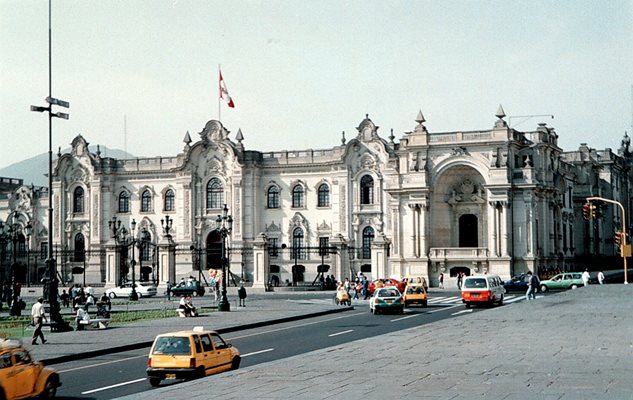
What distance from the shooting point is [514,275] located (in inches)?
2670

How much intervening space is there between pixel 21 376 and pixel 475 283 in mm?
31244

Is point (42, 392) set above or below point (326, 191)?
below

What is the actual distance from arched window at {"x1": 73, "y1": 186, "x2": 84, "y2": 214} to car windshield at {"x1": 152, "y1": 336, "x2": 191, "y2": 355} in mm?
69174

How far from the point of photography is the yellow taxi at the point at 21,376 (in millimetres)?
16000

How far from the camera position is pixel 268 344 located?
2856cm

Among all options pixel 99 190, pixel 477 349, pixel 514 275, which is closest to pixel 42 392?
pixel 477 349

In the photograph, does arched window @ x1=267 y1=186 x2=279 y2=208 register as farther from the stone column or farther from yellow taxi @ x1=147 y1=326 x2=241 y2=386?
yellow taxi @ x1=147 y1=326 x2=241 y2=386

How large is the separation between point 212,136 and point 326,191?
11.4 meters

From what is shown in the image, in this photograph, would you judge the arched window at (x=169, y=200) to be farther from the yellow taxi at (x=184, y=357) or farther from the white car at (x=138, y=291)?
the yellow taxi at (x=184, y=357)

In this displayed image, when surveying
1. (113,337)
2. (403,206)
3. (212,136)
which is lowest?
(113,337)

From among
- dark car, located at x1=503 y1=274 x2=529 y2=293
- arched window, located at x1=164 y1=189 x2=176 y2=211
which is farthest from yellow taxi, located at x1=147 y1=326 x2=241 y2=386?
arched window, located at x1=164 y1=189 x2=176 y2=211

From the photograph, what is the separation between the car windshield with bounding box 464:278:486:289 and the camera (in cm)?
4453

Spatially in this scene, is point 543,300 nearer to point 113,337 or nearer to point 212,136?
point 113,337

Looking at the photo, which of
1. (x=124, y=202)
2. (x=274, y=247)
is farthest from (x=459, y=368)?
(x=124, y=202)
